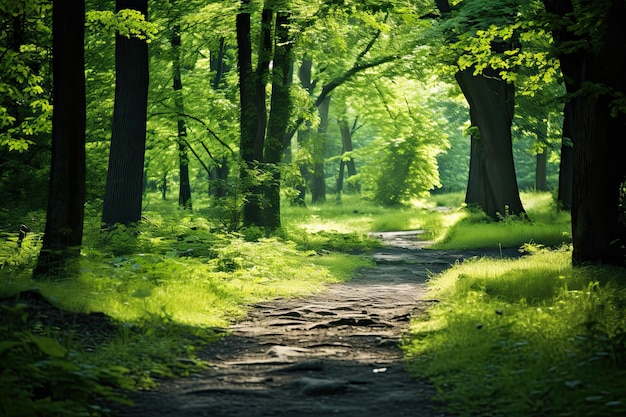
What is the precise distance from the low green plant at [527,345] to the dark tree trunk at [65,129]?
460 cm

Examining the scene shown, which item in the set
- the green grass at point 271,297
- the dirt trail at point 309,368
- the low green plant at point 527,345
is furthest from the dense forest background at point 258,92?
the dirt trail at point 309,368

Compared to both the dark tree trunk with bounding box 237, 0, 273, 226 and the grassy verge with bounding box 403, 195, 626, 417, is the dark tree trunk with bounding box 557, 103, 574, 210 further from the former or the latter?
the grassy verge with bounding box 403, 195, 626, 417

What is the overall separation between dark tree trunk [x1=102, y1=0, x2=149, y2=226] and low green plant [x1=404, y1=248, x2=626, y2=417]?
6.63m

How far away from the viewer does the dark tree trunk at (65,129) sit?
8641 millimetres

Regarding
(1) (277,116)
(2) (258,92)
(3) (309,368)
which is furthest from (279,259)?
(1) (277,116)

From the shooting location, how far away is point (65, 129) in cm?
864

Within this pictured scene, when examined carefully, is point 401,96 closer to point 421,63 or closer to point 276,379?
point 421,63

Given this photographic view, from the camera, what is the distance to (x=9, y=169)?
54.1ft

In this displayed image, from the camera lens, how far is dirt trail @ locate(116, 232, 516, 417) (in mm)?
5055

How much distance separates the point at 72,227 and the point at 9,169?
8.76m

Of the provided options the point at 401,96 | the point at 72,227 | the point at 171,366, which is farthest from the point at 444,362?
the point at 401,96

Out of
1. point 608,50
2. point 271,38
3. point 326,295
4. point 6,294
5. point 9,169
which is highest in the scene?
point 271,38

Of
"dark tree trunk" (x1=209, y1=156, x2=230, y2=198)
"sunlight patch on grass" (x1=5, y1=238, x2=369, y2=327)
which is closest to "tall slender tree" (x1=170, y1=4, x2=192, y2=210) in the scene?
"dark tree trunk" (x1=209, y1=156, x2=230, y2=198)

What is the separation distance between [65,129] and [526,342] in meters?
6.03
